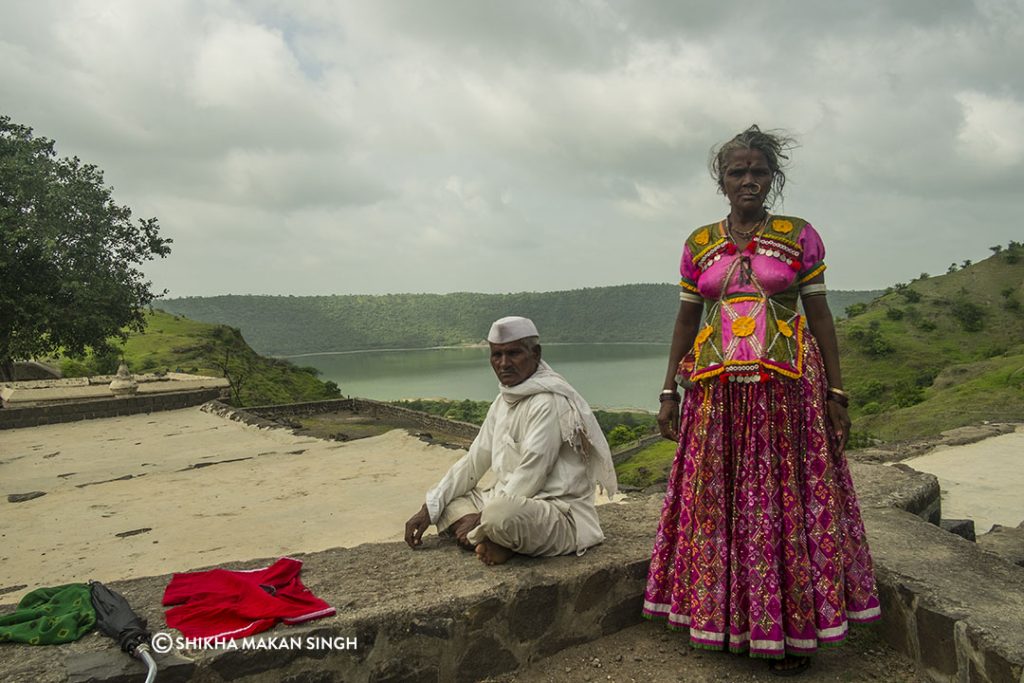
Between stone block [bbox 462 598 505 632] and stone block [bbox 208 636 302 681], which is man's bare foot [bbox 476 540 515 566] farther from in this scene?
stone block [bbox 208 636 302 681]

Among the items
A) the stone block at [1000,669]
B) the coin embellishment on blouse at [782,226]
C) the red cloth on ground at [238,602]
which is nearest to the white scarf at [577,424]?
the coin embellishment on blouse at [782,226]

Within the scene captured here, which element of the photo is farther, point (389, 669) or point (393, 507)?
point (393, 507)

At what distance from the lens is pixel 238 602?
2301 millimetres

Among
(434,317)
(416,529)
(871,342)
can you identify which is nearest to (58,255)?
(416,529)

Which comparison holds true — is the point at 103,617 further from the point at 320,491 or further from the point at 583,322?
the point at 583,322

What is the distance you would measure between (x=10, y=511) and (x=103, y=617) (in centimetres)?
931

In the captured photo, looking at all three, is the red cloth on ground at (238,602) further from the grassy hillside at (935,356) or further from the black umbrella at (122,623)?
the grassy hillside at (935,356)

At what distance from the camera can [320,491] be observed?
10.1m

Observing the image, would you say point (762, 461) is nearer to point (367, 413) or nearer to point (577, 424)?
point (577, 424)

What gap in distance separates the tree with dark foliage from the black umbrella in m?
14.3

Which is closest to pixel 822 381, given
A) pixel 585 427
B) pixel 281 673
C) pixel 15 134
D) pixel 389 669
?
pixel 585 427

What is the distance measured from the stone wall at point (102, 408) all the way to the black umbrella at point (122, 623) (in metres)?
18.3

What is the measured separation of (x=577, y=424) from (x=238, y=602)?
143 centimetres

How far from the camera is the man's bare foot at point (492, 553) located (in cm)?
268
